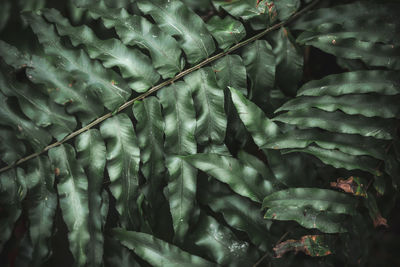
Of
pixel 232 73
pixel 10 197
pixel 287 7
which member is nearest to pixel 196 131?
pixel 232 73

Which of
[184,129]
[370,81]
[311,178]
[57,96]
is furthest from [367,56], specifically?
[57,96]

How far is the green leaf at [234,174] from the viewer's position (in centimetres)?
79

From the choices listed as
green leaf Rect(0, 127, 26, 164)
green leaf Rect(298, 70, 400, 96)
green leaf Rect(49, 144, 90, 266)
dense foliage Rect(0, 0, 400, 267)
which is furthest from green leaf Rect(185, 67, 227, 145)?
green leaf Rect(0, 127, 26, 164)

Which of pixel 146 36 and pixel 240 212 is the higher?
pixel 146 36

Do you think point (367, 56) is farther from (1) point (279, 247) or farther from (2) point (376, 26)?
(1) point (279, 247)

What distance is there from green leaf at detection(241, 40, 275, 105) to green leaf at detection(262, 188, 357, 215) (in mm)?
278

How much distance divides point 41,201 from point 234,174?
513 millimetres

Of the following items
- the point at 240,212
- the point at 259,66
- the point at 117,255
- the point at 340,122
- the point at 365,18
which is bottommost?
the point at 117,255

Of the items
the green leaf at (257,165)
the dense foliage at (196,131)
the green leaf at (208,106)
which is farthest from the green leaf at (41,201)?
the green leaf at (257,165)

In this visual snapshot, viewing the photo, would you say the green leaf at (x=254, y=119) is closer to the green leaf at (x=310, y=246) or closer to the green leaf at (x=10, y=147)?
the green leaf at (x=310, y=246)

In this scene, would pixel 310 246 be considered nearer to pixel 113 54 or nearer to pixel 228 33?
pixel 228 33

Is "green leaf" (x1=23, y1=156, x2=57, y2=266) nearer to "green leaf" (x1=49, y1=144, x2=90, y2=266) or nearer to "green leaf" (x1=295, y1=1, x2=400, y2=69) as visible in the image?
"green leaf" (x1=49, y1=144, x2=90, y2=266)

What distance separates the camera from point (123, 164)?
0.83 m

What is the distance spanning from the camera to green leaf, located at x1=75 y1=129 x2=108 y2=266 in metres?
0.84
